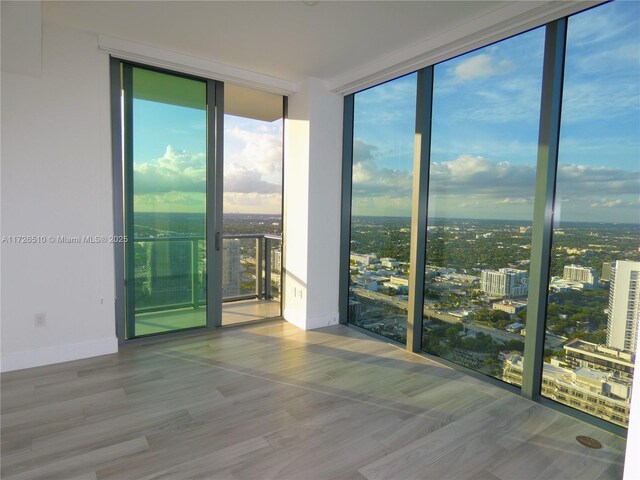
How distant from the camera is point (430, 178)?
11.2 ft

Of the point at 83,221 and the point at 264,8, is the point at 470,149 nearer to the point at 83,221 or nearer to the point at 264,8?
the point at 264,8

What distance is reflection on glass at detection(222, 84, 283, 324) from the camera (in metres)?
4.22

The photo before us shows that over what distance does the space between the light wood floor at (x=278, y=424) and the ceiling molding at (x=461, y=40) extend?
266 cm

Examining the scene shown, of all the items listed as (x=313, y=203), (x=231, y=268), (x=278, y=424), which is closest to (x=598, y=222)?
(x=278, y=424)

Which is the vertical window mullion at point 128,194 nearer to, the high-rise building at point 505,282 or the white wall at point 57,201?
the white wall at point 57,201

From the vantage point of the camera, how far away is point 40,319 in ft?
9.80

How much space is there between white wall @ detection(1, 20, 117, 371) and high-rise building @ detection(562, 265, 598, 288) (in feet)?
12.2

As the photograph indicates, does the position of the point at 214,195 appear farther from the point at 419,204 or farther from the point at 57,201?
the point at 419,204

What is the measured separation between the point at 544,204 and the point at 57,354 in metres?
4.06

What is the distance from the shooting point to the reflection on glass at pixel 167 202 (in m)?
3.51

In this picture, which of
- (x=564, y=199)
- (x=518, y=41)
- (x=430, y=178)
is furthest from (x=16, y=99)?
(x=564, y=199)

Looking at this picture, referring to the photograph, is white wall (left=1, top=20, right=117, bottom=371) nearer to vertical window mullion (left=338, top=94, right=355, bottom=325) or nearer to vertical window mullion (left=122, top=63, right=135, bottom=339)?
vertical window mullion (left=122, top=63, right=135, bottom=339)

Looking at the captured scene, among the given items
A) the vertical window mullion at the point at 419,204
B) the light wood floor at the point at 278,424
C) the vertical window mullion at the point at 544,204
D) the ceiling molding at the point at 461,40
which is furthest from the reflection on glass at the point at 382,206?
the vertical window mullion at the point at 544,204

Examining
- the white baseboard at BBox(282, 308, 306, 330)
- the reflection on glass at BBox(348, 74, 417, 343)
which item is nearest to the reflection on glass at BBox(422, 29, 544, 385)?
the reflection on glass at BBox(348, 74, 417, 343)
